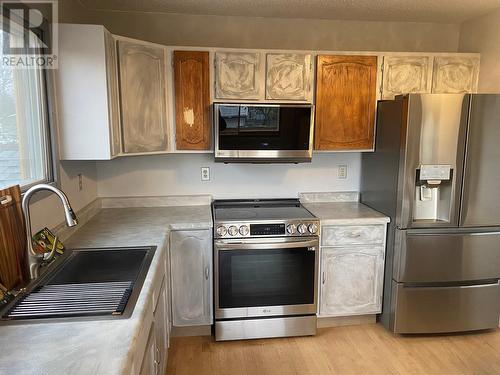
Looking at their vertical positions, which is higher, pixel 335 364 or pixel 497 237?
pixel 497 237

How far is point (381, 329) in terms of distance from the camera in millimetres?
2785

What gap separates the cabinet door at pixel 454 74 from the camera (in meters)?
2.76

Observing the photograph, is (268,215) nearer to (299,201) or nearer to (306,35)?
(299,201)

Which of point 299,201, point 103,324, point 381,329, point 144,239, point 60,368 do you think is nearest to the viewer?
point 60,368

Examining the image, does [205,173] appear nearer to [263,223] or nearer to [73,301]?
[263,223]

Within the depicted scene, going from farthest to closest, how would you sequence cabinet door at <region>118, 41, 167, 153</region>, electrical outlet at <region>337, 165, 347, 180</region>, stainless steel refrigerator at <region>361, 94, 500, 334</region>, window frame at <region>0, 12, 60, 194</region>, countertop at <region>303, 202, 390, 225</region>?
electrical outlet at <region>337, 165, 347, 180</region> < countertop at <region>303, 202, 390, 225</region> < stainless steel refrigerator at <region>361, 94, 500, 334</region> < cabinet door at <region>118, 41, 167, 153</region> < window frame at <region>0, 12, 60, 194</region>

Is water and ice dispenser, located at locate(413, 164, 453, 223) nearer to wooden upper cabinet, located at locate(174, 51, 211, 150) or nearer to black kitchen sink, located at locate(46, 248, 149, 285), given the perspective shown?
wooden upper cabinet, located at locate(174, 51, 211, 150)

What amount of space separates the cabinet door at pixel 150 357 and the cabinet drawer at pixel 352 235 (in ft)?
4.78

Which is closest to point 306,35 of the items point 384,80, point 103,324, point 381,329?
point 384,80

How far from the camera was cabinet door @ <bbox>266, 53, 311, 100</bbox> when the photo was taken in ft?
8.60

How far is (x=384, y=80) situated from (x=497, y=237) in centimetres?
141

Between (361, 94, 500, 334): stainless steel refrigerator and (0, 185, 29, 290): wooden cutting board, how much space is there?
7.41 ft

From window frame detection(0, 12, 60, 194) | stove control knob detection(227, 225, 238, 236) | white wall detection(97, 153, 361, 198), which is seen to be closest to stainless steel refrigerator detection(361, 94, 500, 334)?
white wall detection(97, 153, 361, 198)

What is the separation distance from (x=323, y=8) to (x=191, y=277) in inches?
86.5
